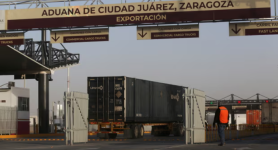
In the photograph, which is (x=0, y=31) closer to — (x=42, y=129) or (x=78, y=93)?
(x=78, y=93)

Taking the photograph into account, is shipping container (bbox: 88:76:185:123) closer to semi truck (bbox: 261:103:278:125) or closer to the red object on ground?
the red object on ground

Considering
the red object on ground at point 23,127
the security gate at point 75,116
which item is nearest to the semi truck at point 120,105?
the security gate at point 75,116

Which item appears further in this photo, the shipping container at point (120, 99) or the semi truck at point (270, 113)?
the semi truck at point (270, 113)

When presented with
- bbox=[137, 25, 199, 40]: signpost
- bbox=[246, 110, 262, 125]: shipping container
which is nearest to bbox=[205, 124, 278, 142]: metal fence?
bbox=[137, 25, 199, 40]: signpost

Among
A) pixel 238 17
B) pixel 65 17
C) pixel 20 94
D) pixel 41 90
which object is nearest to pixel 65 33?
pixel 65 17

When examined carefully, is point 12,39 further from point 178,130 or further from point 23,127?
point 178,130

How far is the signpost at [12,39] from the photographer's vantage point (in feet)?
92.8

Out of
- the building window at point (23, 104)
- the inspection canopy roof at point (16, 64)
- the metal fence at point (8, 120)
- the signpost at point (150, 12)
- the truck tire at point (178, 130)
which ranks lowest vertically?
the truck tire at point (178, 130)

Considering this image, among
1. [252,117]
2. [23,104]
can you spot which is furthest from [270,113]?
[23,104]

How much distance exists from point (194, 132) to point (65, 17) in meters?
10.4

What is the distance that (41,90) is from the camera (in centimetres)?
4588

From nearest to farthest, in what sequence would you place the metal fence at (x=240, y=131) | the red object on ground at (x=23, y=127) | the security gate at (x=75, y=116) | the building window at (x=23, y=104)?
the security gate at (x=75, y=116), the metal fence at (x=240, y=131), the red object on ground at (x=23, y=127), the building window at (x=23, y=104)

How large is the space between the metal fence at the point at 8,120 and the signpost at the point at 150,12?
46.4 feet

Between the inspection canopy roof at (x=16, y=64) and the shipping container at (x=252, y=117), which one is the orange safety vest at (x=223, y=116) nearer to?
the inspection canopy roof at (x=16, y=64)
